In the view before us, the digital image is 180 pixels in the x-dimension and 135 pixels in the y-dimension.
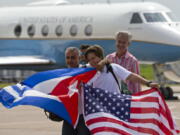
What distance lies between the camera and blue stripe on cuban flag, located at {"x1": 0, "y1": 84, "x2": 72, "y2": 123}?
1020 cm

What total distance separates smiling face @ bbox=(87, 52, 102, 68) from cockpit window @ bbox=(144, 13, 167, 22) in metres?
18.7

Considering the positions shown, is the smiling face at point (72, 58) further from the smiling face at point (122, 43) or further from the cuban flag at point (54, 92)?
the smiling face at point (122, 43)

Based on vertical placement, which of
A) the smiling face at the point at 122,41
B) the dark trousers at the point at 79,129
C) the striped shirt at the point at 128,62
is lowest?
the dark trousers at the point at 79,129

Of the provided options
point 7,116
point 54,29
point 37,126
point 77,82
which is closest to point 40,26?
point 54,29

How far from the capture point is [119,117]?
10.1m

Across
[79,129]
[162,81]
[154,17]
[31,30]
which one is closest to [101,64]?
[79,129]

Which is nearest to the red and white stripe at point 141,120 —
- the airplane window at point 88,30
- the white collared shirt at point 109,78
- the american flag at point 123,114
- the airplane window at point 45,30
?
the american flag at point 123,114

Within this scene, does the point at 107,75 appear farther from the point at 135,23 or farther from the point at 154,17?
the point at 154,17

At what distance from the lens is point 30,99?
33.8ft

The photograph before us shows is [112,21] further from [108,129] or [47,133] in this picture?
[108,129]

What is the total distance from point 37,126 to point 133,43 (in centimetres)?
1199

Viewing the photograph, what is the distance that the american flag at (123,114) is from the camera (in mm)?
10000

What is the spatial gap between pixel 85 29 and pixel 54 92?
19885mm

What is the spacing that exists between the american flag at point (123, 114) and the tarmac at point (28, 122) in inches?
206
